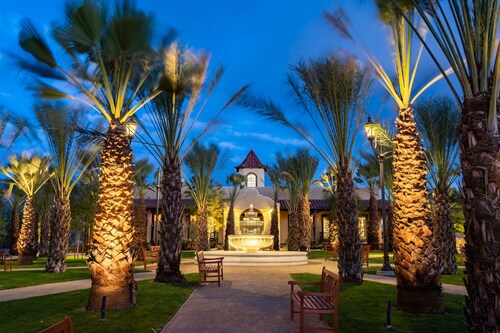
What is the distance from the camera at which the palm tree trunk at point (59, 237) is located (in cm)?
1581

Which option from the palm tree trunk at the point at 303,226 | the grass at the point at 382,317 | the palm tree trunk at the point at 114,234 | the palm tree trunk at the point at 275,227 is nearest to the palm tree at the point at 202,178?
the palm tree trunk at the point at 303,226

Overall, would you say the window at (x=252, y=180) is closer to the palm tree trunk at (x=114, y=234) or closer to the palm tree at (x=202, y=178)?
the palm tree at (x=202, y=178)

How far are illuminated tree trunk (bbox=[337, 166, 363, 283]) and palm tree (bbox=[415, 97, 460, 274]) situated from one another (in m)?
4.45

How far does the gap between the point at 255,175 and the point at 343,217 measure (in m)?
33.0

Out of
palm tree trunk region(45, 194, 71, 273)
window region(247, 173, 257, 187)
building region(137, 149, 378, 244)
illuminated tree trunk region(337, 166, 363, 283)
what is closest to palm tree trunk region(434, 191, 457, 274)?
illuminated tree trunk region(337, 166, 363, 283)

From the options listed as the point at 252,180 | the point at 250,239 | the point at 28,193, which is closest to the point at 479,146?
the point at 250,239

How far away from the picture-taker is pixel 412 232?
305 inches

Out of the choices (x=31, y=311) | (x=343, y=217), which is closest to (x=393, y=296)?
(x=343, y=217)

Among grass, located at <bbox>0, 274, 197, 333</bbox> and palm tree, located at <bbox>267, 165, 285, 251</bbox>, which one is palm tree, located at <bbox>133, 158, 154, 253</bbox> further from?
grass, located at <bbox>0, 274, 197, 333</bbox>

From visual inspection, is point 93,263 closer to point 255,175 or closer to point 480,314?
point 480,314

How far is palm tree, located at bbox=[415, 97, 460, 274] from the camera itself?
47.4 ft

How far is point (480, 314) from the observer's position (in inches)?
153

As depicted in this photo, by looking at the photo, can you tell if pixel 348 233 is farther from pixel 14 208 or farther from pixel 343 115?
pixel 14 208

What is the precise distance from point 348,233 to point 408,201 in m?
4.22
